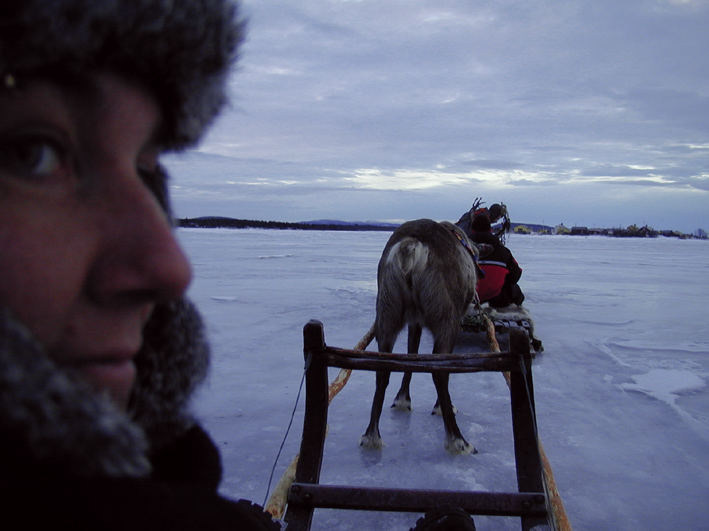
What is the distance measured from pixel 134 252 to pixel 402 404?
151 inches

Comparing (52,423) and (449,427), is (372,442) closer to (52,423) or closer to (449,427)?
(449,427)

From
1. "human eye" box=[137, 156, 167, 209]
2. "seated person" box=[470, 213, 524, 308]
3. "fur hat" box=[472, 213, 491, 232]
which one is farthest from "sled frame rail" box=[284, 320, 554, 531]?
"fur hat" box=[472, 213, 491, 232]

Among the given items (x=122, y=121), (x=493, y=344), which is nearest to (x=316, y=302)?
(x=493, y=344)

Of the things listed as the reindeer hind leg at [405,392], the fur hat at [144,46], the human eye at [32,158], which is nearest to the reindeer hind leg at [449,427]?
the reindeer hind leg at [405,392]

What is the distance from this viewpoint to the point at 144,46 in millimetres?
628

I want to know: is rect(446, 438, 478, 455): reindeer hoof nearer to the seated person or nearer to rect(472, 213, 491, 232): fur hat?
the seated person

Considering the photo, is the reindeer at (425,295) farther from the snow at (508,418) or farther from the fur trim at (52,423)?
the fur trim at (52,423)

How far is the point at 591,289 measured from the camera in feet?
38.7

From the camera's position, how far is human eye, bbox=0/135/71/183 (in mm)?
533

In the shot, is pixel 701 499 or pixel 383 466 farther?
pixel 383 466

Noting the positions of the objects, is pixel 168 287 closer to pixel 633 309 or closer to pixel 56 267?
pixel 56 267

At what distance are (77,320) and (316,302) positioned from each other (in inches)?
337

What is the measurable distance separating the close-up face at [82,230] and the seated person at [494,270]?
219 inches

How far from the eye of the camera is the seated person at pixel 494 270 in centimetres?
614
